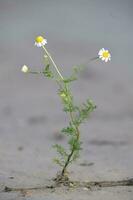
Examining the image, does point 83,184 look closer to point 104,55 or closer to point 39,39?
point 104,55

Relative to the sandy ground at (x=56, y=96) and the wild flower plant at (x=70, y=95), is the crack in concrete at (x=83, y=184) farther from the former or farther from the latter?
the wild flower plant at (x=70, y=95)

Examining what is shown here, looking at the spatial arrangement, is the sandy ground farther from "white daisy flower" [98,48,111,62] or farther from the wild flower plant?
"white daisy flower" [98,48,111,62]

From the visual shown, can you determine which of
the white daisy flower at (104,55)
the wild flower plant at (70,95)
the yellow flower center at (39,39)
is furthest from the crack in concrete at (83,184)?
the yellow flower center at (39,39)

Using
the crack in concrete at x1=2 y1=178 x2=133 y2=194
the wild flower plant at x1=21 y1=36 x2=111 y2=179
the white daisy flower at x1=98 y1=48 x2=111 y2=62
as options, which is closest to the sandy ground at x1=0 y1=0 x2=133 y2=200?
the crack in concrete at x1=2 y1=178 x2=133 y2=194

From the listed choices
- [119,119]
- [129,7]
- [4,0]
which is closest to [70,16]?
[129,7]

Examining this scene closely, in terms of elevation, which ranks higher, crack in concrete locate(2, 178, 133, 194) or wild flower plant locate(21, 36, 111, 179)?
wild flower plant locate(21, 36, 111, 179)

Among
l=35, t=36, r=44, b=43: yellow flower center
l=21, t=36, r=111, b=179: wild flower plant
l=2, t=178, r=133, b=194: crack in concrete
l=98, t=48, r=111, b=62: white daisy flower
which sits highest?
l=35, t=36, r=44, b=43: yellow flower center

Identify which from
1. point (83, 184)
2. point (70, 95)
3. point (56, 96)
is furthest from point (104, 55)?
point (56, 96)

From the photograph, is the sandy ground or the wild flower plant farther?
the sandy ground

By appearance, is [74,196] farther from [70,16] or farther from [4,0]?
[4,0]
